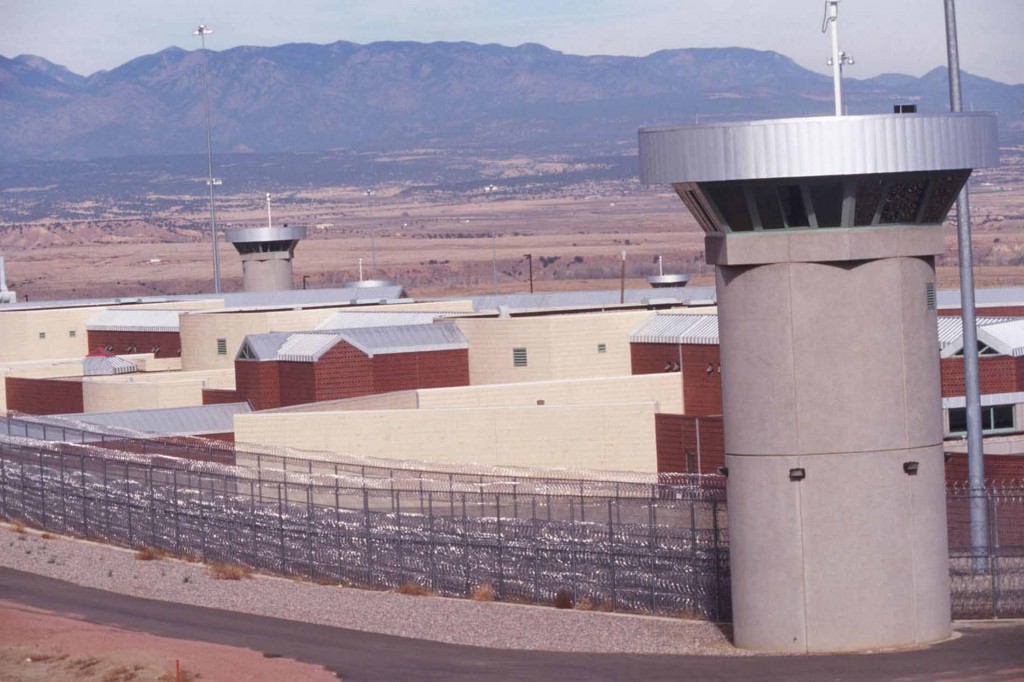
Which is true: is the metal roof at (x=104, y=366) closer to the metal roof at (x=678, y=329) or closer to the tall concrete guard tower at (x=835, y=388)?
the metal roof at (x=678, y=329)

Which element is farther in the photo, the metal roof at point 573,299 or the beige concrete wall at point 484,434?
the metal roof at point 573,299

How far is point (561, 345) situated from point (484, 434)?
8.75m

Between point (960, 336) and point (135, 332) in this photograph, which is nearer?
point (960, 336)

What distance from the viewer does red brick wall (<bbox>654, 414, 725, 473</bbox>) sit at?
37406 mm

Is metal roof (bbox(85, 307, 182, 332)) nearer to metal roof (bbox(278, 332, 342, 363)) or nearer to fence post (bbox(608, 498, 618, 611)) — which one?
metal roof (bbox(278, 332, 342, 363))

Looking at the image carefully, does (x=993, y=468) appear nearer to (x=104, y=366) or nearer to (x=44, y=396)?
(x=44, y=396)

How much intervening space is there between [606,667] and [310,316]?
39.3 metres

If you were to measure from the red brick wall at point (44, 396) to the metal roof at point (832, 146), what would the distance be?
35.5m

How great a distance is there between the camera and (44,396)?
174 feet

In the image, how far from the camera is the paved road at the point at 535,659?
17.8 metres

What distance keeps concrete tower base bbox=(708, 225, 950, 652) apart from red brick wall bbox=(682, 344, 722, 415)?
79.4 feet

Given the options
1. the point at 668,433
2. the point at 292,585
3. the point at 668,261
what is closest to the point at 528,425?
the point at 668,433

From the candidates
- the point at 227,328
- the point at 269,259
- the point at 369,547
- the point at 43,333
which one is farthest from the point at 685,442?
the point at 269,259

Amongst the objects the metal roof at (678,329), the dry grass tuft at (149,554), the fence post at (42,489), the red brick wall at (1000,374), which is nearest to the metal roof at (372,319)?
the metal roof at (678,329)
